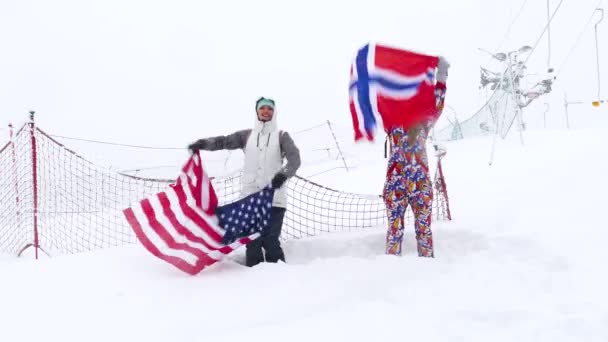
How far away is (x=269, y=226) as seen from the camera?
3.51 metres

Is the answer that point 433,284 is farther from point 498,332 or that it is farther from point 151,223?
point 151,223

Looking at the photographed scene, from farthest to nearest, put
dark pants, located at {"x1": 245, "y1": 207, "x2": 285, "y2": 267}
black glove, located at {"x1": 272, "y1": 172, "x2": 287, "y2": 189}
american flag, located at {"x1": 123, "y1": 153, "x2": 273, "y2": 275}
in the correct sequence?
dark pants, located at {"x1": 245, "y1": 207, "x2": 285, "y2": 267} < american flag, located at {"x1": 123, "y1": 153, "x2": 273, "y2": 275} < black glove, located at {"x1": 272, "y1": 172, "x2": 287, "y2": 189}

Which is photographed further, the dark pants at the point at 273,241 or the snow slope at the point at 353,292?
the dark pants at the point at 273,241

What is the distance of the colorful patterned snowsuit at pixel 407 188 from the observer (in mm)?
3547

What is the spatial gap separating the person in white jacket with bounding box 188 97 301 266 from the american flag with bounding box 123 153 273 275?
0.10 meters

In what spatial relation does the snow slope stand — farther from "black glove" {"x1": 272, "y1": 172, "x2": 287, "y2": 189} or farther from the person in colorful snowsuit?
"black glove" {"x1": 272, "y1": 172, "x2": 287, "y2": 189}

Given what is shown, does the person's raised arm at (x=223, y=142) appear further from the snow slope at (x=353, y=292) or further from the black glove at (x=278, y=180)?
the snow slope at (x=353, y=292)

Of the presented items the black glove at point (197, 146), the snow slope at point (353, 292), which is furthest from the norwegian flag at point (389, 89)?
the black glove at point (197, 146)

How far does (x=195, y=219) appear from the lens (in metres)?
3.50

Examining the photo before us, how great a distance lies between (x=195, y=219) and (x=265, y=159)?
720mm

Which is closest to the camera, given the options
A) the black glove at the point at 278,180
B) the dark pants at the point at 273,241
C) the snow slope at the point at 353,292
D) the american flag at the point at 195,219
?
the snow slope at the point at 353,292

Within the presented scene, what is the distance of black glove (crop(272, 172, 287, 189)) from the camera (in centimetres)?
327

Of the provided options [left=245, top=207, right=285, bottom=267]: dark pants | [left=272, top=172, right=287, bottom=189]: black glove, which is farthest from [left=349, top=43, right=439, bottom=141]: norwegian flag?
[left=245, top=207, right=285, bottom=267]: dark pants

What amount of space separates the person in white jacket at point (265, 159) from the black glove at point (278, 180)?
183 millimetres
